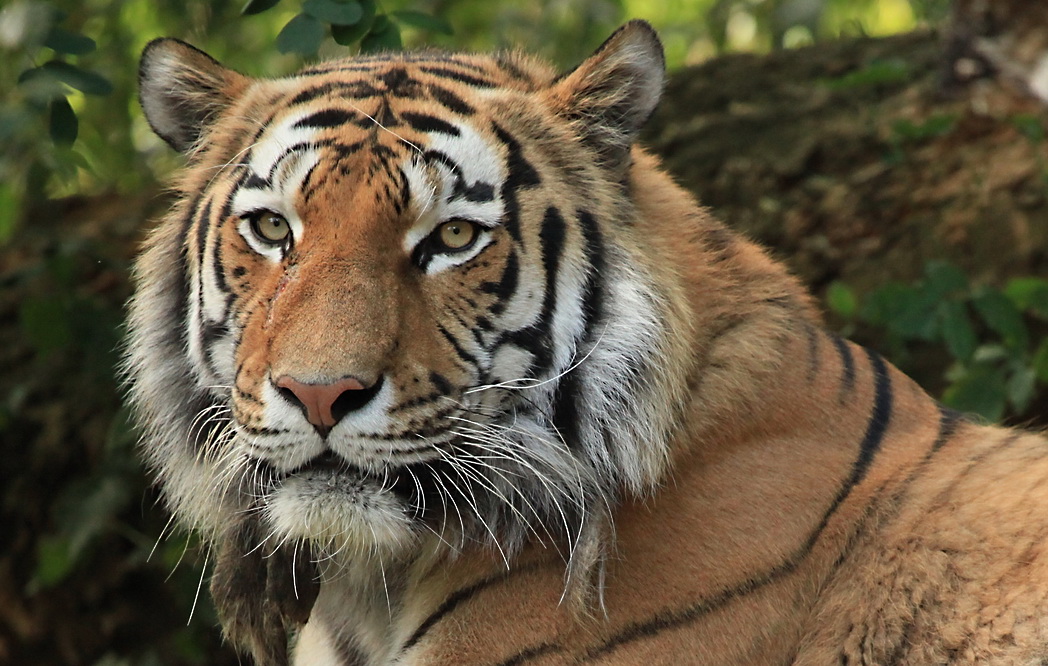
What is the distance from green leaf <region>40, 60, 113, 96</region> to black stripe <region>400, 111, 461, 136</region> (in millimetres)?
827

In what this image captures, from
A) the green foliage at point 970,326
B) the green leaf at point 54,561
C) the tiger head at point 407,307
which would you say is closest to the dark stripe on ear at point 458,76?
the tiger head at point 407,307

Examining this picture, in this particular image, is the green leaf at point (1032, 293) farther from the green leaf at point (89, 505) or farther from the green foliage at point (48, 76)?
the green leaf at point (89, 505)

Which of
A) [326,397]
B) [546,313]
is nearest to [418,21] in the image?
[546,313]

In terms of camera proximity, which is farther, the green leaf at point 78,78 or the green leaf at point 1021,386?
the green leaf at point 1021,386

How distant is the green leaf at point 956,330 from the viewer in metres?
2.72

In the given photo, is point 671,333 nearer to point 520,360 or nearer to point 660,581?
point 520,360

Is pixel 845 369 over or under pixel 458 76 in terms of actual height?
under

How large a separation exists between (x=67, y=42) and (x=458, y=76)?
0.90m

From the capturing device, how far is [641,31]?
190cm

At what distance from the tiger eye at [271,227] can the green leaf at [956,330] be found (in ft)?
5.52

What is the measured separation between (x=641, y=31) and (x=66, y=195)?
126 inches

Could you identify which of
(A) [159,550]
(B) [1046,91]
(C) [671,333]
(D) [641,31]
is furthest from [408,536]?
(B) [1046,91]

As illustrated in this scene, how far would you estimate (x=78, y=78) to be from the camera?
2299mm

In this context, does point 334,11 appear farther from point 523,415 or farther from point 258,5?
point 523,415
